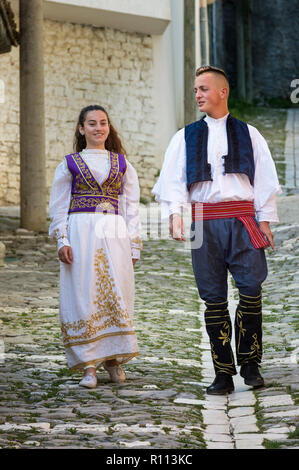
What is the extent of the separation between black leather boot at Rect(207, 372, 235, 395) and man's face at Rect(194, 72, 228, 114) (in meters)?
1.62

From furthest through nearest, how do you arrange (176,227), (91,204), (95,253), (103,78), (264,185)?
(103,78) < (91,204) < (95,253) < (264,185) < (176,227)

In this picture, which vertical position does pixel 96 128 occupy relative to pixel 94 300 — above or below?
above

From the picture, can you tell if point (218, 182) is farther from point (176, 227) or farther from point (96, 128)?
point (96, 128)

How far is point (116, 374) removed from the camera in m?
6.26

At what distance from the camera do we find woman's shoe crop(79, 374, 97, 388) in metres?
6.06

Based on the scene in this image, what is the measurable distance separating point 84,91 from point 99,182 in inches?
509

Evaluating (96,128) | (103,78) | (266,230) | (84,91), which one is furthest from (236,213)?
(103,78)

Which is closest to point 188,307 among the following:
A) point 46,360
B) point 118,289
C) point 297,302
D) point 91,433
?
point 297,302

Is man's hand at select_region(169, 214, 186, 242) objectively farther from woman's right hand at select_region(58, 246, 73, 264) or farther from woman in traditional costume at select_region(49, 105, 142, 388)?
woman's right hand at select_region(58, 246, 73, 264)

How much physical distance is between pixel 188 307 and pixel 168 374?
10.3 ft

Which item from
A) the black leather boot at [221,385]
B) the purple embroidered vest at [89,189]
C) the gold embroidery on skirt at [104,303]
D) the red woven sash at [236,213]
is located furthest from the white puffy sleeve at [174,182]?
the black leather boot at [221,385]

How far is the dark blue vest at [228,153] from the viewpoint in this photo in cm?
589

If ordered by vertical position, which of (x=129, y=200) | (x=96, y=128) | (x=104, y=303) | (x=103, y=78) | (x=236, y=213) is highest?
(x=103, y=78)
